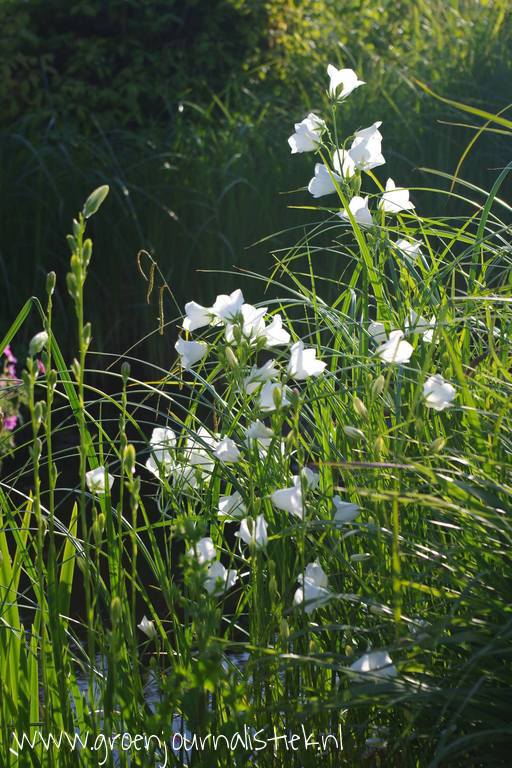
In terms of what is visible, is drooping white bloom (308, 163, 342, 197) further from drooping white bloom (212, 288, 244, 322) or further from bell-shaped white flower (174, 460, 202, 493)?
bell-shaped white flower (174, 460, 202, 493)

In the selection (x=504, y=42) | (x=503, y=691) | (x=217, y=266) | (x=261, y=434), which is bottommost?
(x=217, y=266)

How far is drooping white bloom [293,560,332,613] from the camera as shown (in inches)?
47.4

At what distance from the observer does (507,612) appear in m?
1.26

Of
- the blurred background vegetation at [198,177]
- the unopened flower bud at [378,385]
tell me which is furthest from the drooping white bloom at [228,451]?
the blurred background vegetation at [198,177]

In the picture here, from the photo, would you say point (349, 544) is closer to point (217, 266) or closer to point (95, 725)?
Result: point (95, 725)

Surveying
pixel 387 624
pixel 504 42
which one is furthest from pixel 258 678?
pixel 504 42

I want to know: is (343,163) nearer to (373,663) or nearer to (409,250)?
(409,250)

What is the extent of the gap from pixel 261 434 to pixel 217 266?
13.4 feet

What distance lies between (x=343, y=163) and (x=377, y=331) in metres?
0.33

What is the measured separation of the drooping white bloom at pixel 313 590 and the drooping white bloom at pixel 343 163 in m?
0.76

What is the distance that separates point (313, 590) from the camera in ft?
4.17

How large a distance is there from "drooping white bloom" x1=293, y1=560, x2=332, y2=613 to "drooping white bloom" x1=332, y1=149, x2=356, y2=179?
0.76 meters

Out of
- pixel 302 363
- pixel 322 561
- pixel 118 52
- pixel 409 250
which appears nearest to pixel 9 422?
pixel 409 250

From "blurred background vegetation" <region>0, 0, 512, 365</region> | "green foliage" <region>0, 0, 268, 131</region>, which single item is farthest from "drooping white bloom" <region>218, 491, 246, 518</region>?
"green foliage" <region>0, 0, 268, 131</region>
